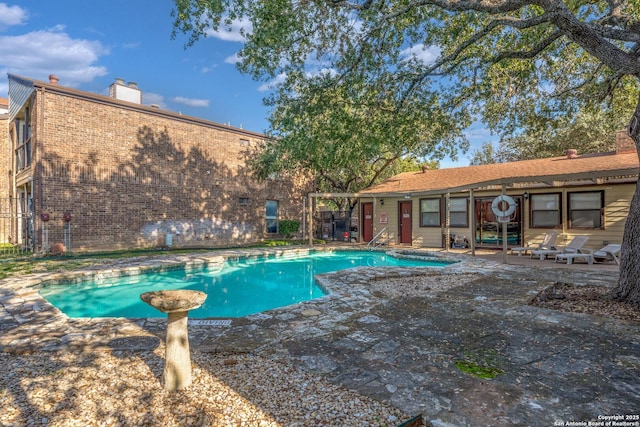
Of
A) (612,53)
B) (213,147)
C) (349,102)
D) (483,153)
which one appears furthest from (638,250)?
(483,153)

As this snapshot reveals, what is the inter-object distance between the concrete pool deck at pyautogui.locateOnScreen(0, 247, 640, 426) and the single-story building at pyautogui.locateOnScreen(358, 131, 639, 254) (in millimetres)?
6310

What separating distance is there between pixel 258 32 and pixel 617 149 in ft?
45.2

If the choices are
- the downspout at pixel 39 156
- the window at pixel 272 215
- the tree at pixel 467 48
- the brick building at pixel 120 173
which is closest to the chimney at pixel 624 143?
the tree at pixel 467 48

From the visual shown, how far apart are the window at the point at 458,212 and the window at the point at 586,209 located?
11.9 feet

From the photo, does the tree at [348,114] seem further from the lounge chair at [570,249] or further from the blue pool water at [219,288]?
the lounge chair at [570,249]

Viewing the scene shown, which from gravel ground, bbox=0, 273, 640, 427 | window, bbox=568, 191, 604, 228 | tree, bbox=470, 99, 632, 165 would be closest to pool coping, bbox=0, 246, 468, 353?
gravel ground, bbox=0, 273, 640, 427

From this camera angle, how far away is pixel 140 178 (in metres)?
14.1

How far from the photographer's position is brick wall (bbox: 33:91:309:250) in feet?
39.5

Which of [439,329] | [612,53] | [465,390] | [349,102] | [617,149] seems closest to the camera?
[465,390]

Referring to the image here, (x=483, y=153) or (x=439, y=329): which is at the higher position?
(x=483, y=153)

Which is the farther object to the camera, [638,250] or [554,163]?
[554,163]

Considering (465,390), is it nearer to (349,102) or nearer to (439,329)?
(439,329)

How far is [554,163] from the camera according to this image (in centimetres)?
1335

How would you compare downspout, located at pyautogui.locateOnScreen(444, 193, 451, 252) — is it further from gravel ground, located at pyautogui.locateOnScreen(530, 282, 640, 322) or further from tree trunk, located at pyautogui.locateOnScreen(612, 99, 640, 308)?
tree trunk, located at pyautogui.locateOnScreen(612, 99, 640, 308)
